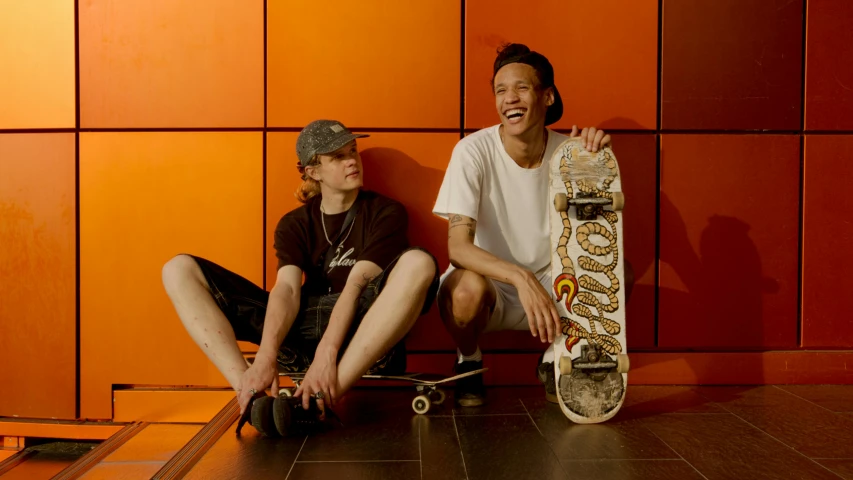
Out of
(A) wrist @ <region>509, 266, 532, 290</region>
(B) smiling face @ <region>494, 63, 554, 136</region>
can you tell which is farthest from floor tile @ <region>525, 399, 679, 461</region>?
(B) smiling face @ <region>494, 63, 554, 136</region>

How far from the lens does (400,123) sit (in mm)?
2766

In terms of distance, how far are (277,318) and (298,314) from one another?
6.6 inches

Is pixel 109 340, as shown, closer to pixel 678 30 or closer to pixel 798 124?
pixel 678 30

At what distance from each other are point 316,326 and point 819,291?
212 centimetres

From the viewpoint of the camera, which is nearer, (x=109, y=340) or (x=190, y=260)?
(x=190, y=260)

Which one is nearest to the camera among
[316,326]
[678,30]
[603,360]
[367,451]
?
[367,451]

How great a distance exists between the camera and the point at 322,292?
255cm

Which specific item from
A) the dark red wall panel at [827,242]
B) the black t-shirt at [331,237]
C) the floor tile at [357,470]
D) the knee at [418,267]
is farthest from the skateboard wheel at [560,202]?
the dark red wall panel at [827,242]

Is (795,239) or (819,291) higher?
(795,239)

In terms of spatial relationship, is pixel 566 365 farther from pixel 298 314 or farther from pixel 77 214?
pixel 77 214

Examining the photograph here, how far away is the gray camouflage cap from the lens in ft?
8.20

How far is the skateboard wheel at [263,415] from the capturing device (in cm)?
198

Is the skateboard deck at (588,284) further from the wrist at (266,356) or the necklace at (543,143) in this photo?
the wrist at (266,356)

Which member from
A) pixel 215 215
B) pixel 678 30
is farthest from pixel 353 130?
pixel 678 30
